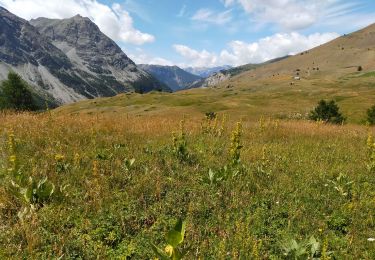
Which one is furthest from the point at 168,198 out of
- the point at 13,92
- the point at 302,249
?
the point at 13,92

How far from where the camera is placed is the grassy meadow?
579 centimetres

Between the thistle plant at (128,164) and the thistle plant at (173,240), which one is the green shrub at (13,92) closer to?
the thistle plant at (128,164)

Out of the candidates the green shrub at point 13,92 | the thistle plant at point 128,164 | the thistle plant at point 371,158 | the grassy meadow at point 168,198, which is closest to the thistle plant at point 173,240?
the grassy meadow at point 168,198

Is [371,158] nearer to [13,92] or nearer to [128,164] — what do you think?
[128,164]

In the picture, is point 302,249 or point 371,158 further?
point 371,158

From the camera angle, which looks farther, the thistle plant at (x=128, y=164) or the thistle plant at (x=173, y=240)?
the thistle plant at (x=128, y=164)

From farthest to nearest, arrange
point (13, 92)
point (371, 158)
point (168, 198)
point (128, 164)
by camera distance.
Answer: point (13, 92) < point (371, 158) < point (128, 164) < point (168, 198)

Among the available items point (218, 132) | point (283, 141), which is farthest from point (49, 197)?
point (283, 141)

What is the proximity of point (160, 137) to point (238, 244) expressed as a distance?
272 inches

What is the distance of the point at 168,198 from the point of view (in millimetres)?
7418

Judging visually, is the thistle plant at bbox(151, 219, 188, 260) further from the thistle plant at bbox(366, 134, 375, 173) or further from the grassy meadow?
the thistle plant at bbox(366, 134, 375, 173)

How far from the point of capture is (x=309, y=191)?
829 centimetres

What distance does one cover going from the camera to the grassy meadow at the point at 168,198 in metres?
5.79

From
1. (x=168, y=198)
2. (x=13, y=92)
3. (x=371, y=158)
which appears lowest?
(x=371, y=158)
